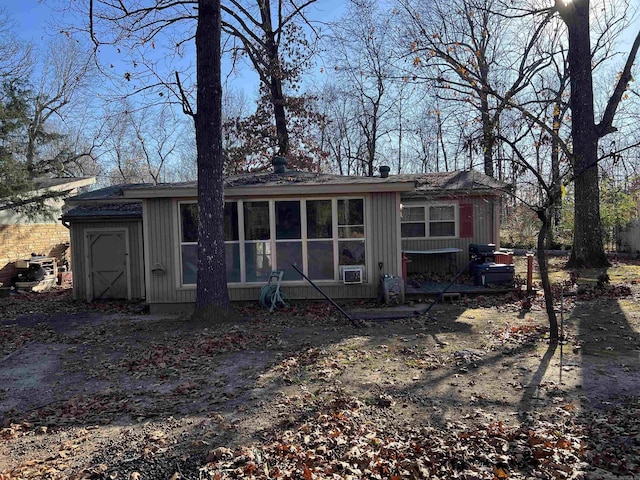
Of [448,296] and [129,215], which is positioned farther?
[129,215]

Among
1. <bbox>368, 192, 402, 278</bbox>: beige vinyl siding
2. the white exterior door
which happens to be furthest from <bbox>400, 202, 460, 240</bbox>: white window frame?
the white exterior door

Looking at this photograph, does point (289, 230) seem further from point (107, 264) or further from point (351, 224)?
point (107, 264)

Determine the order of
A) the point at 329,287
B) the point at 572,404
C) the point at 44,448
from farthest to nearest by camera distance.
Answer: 1. the point at 329,287
2. the point at 572,404
3. the point at 44,448

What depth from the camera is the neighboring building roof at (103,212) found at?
11945 mm

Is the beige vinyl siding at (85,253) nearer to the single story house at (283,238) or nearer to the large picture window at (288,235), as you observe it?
the single story house at (283,238)

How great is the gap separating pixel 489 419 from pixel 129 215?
10594mm

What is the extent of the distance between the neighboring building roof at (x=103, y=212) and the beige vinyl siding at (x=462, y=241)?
821cm

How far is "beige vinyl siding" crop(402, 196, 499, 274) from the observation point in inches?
547

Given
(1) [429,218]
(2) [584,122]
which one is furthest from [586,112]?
(1) [429,218]

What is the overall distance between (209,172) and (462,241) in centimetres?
874

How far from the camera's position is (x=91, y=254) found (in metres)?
12.1

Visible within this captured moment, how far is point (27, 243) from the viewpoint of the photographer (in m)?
15.8

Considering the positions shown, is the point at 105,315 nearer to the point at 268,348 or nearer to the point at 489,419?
the point at 268,348

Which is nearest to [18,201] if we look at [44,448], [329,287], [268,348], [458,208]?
[329,287]
